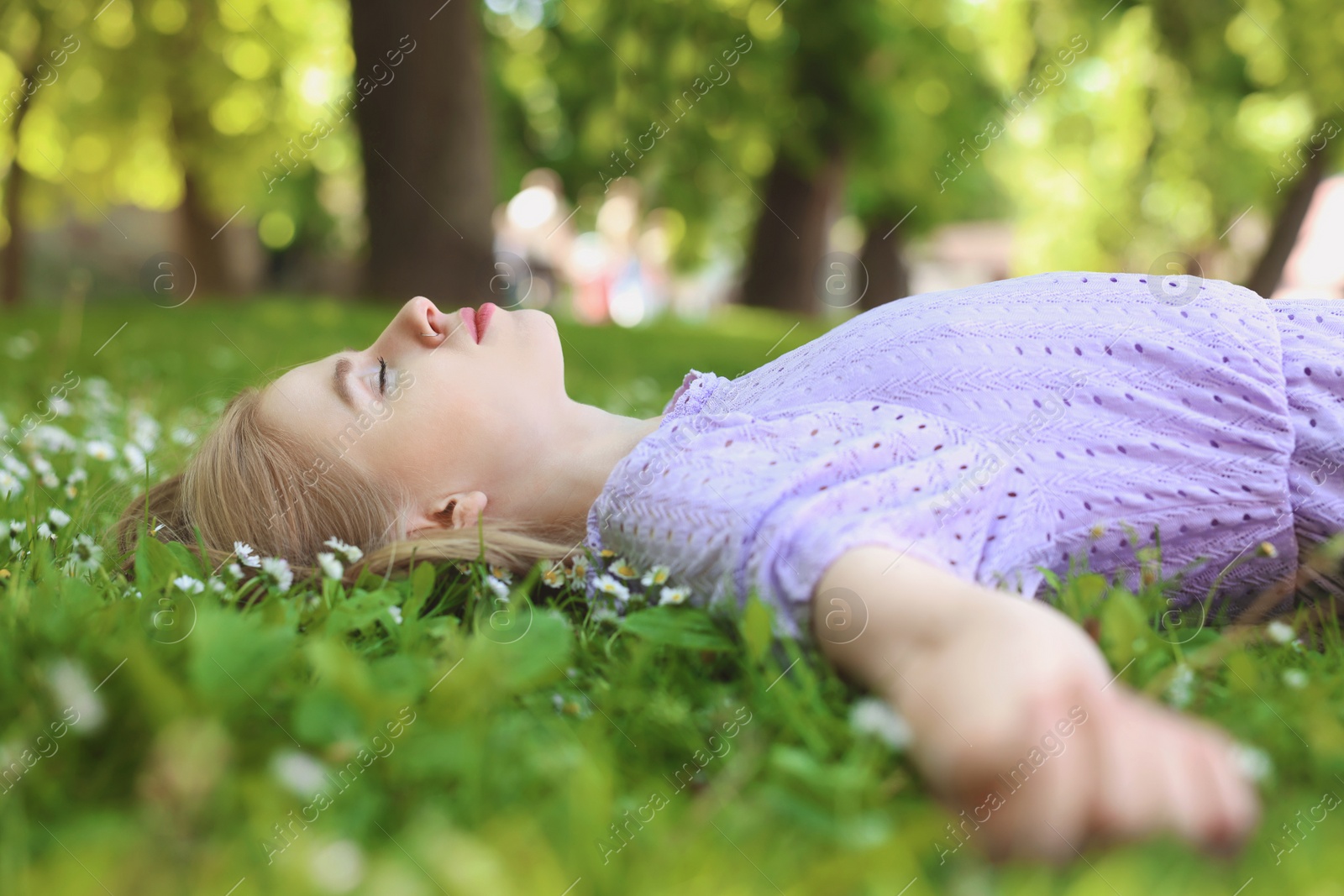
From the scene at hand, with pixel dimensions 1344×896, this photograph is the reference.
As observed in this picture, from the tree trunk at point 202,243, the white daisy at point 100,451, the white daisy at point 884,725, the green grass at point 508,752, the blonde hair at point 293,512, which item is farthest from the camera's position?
the tree trunk at point 202,243

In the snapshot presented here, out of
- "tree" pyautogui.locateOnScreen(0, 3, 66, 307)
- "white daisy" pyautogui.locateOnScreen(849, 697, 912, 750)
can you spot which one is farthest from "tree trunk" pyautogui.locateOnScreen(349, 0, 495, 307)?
"white daisy" pyautogui.locateOnScreen(849, 697, 912, 750)

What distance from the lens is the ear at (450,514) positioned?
7.45ft

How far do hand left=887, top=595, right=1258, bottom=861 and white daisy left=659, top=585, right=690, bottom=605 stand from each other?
527 millimetres

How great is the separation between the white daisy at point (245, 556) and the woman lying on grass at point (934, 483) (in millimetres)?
98

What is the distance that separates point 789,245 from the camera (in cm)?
1619

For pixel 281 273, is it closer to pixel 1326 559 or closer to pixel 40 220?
pixel 40 220

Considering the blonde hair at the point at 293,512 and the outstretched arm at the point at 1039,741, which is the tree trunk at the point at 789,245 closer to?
the blonde hair at the point at 293,512

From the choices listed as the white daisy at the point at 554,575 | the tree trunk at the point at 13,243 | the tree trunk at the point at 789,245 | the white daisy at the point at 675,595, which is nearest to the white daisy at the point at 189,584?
the white daisy at the point at 554,575

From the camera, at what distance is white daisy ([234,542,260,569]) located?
6.80 feet

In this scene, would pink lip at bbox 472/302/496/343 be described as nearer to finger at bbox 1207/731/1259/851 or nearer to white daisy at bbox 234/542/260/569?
white daisy at bbox 234/542/260/569

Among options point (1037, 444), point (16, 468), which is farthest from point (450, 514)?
point (16, 468)

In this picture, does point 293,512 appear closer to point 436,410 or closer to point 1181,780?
point 436,410

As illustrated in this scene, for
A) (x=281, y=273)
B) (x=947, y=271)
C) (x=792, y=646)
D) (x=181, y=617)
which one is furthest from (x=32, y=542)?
(x=947, y=271)

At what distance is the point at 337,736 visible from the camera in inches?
50.1
